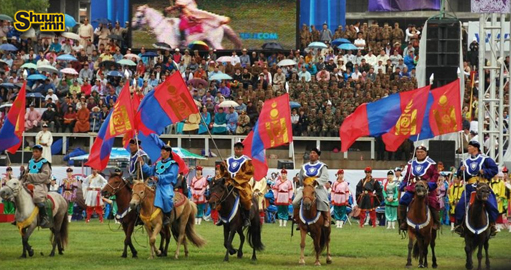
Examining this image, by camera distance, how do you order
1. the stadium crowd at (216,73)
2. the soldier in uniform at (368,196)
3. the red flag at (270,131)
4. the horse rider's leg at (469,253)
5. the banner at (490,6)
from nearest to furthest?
the horse rider's leg at (469,253)
the red flag at (270,131)
the banner at (490,6)
the soldier in uniform at (368,196)
the stadium crowd at (216,73)

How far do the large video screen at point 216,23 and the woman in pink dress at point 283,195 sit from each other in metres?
14.9

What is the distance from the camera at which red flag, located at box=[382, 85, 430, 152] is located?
28.9 metres

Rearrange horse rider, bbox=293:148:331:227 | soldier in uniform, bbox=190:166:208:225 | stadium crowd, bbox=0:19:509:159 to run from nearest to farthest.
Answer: horse rider, bbox=293:148:331:227 → soldier in uniform, bbox=190:166:208:225 → stadium crowd, bbox=0:19:509:159

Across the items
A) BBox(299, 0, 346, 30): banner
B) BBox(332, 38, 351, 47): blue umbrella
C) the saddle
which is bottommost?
the saddle

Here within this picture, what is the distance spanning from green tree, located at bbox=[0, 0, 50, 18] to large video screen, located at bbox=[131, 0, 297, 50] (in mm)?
18793

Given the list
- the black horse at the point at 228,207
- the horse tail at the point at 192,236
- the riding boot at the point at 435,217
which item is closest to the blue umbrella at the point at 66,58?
the horse tail at the point at 192,236

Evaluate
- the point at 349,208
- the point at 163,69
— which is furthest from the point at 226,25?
the point at 349,208

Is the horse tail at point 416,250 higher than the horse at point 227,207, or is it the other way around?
the horse at point 227,207

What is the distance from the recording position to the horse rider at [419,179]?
81.1 ft

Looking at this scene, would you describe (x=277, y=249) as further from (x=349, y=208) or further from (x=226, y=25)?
(x=226, y=25)

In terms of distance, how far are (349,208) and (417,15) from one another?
118ft

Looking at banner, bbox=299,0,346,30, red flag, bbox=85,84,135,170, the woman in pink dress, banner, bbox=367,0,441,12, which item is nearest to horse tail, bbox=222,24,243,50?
banner, bbox=299,0,346,30

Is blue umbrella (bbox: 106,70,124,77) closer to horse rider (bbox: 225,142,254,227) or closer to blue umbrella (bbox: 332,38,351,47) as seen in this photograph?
blue umbrella (bbox: 332,38,351,47)

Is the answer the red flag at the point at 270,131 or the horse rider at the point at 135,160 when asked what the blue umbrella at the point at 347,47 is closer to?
the red flag at the point at 270,131
